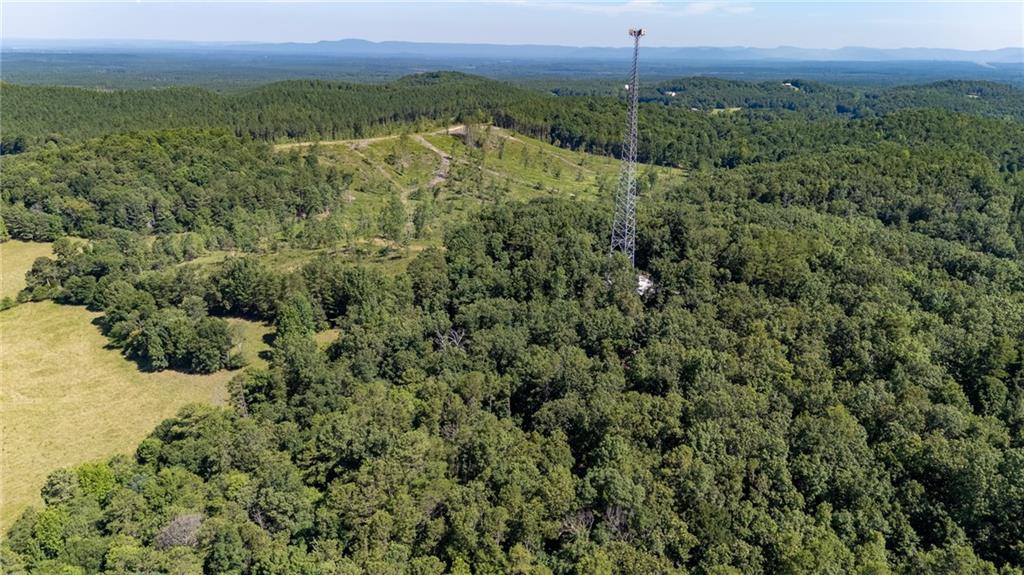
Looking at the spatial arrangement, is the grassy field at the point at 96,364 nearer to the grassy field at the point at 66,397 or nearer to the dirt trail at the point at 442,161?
the grassy field at the point at 66,397

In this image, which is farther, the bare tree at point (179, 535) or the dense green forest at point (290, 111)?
the dense green forest at point (290, 111)

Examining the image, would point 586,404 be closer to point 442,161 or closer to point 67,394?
point 67,394

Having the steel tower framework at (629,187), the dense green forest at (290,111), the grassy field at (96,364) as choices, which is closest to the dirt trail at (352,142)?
the dense green forest at (290,111)

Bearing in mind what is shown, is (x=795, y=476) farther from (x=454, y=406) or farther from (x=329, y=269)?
(x=329, y=269)

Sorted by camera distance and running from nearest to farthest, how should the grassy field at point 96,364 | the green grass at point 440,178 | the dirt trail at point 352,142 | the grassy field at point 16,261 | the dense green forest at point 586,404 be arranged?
the dense green forest at point 586,404 < the grassy field at point 96,364 < the grassy field at point 16,261 < the green grass at point 440,178 < the dirt trail at point 352,142

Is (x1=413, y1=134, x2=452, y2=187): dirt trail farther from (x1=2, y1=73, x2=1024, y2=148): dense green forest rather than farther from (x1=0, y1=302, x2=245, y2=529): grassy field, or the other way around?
(x1=0, y1=302, x2=245, y2=529): grassy field
